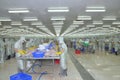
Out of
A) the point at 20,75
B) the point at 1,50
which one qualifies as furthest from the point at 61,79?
the point at 1,50

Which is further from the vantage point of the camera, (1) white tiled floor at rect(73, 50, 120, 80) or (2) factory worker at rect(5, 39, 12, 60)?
(2) factory worker at rect(5, 39, 12, 60)

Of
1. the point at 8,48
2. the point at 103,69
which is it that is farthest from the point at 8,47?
the point at 103,69

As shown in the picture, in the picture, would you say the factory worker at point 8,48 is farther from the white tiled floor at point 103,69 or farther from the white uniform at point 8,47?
the white tiled floor at point 103,69

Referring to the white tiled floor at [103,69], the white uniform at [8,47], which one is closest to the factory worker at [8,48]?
the white uniform at [8,47]

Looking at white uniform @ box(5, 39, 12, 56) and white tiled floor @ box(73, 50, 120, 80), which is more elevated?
white uniform @ box(5, 39, 12, 56)

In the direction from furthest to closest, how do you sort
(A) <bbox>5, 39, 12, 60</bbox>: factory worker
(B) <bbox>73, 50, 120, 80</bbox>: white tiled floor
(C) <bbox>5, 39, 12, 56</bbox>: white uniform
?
1. (C) <bbox>5, 39, 12, 56</bbox>: white uniform
2. (A) <bbox>5, 39, 12, 60</bbox>: factory worker
3. (B) <bbox>73, 50, 120, 80</bbox>: white tiled floor

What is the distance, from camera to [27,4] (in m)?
10.3

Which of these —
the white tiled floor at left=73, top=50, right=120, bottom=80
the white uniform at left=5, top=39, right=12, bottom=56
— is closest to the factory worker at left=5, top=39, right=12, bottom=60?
the white uniform at left=5, top=39, right=12, bottom=56

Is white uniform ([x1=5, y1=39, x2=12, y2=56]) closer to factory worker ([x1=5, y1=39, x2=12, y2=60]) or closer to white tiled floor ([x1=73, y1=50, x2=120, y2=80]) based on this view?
factory worker ([x1=5, y1=39, x2=12, y2=60])

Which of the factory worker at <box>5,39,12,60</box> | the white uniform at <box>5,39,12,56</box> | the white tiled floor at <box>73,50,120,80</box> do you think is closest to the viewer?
the white tiled floor at <box>73,50,120,80</box>

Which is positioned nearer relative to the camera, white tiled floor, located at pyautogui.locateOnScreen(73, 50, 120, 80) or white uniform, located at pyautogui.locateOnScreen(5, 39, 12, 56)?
white tiled floor, located at pyautogui.locateOnScreen(73, 50, 120, 80)

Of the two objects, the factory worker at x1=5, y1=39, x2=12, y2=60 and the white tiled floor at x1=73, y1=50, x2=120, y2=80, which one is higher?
the factory worker at x1=5, y1=39, x2=12, y2=60

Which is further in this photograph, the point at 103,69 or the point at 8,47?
the point at 8,47

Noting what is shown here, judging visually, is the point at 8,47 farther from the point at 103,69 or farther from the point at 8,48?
the point at 103,69
